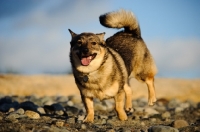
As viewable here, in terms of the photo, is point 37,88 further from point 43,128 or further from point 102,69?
point 43,128

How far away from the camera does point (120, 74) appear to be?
784cm

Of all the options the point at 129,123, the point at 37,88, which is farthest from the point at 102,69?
the point at 37,88

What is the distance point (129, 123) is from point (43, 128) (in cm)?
245

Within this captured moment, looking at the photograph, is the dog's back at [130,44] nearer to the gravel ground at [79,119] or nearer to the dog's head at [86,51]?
the gravel ground at [79,119]

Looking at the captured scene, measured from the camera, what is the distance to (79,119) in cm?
784

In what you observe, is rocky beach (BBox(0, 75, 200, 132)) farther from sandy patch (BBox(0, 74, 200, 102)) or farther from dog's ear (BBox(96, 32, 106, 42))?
dog's ear (BBox(96, 32, 106, 42))

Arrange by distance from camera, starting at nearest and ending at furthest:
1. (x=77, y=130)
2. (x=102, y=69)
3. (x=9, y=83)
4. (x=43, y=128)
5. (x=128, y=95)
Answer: (x=43, y=128) → (x=77, y=130) → (x=102, y=69) → (x=128, y=95) → (x=9, y=83)

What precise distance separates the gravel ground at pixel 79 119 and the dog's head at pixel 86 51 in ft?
3.20

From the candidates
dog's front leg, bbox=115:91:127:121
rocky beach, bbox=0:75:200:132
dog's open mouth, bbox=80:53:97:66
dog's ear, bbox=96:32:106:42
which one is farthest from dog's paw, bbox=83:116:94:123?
dog's ear, bbox=96:32:106:42

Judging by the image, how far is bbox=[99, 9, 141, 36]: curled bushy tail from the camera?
9.02m

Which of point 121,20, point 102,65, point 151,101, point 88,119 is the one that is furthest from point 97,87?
point 151,101

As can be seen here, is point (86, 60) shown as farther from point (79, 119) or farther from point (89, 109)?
point (79, 119)

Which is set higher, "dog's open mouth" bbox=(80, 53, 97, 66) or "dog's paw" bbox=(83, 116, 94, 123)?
"dog's open mouth" bbox=(80, 53, 97, 66)

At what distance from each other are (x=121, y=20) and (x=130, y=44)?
54 centimetres
